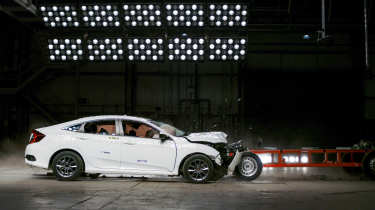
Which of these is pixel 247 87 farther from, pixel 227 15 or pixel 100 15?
pixel 100 15

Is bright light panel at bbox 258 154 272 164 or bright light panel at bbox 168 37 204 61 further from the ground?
bright light panel at bbox 168 37 204 61

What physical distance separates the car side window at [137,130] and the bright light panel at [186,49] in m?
4.51

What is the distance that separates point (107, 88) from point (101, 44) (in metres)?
4.75

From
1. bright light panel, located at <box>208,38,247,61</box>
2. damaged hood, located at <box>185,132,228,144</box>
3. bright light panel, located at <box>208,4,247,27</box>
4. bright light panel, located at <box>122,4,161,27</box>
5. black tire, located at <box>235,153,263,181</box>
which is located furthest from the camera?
bright light panel, located at <box>208,38,247,61</box>

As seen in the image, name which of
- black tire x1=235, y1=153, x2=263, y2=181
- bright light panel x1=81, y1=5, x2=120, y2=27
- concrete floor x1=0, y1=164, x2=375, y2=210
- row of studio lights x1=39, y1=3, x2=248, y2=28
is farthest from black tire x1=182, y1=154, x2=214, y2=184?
bright light panel x1=81, y1=5, x2=120, y2=27

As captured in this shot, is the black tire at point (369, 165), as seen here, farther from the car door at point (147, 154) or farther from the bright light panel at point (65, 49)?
the bright light panel at point (65, 49)

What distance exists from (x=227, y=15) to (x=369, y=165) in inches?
266

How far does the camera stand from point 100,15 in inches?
570

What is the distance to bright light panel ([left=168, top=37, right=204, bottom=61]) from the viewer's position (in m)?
14.6

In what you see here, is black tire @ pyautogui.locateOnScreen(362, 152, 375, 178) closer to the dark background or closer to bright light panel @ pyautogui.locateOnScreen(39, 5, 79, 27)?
the dark background

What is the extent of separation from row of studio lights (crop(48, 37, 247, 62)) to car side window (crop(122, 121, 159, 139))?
4.56 meters

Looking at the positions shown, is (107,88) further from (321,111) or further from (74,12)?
(321,111)

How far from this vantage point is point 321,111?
1884cm

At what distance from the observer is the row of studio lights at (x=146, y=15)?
14.2 m
